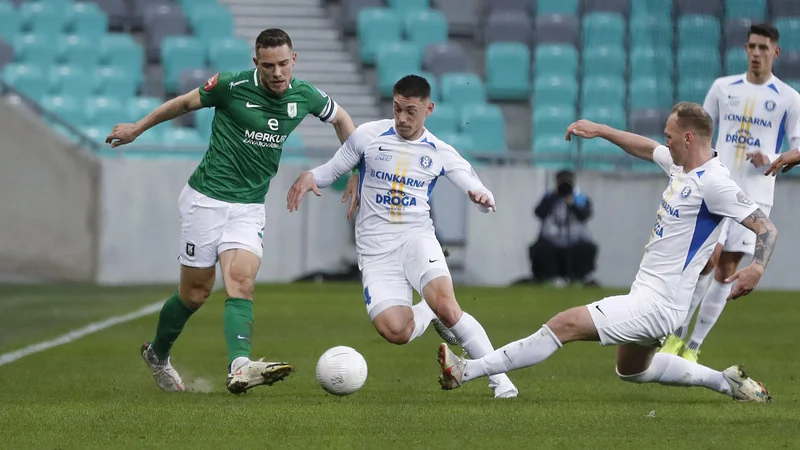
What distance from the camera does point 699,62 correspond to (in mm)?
20969

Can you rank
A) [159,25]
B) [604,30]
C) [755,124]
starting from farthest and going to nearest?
[159,25]
[604,30]
[755,124]

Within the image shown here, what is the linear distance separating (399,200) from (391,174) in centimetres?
17

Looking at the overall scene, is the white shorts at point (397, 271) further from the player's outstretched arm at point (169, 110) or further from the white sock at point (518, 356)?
the player's outstretched arm at point (169, 110)

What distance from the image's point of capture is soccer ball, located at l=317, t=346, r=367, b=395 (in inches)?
303

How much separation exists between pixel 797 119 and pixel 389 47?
41.7 ft

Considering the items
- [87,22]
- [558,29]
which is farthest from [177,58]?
[558,29]

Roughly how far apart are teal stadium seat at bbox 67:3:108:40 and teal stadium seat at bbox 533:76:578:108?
728 centimetres

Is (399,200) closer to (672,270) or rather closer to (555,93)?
(672,270)

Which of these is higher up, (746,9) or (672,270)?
(672,270)

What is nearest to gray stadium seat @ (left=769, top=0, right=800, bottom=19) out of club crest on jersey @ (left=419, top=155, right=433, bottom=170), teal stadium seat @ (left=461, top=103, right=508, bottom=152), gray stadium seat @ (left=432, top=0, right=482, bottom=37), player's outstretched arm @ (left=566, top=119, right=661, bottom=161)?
teal stadium seat @ (left=461, top=103, right=508, bottom=152)

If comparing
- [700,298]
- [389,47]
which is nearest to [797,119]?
[700,298]

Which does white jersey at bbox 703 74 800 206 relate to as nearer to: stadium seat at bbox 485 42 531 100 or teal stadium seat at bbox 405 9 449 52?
stadium seat at bbox 485 42 531 100

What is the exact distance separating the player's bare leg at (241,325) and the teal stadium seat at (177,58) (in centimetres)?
1406

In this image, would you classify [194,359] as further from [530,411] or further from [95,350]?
[530,411]
